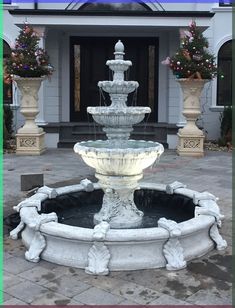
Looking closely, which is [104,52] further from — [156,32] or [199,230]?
[199,230]

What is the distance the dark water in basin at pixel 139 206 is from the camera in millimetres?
5996

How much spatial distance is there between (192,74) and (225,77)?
11.7ft

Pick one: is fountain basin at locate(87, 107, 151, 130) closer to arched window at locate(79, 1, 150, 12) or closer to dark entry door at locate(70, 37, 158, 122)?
dark entry door at locate(70, 37, 158, 122)

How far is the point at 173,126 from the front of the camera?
42.0ft

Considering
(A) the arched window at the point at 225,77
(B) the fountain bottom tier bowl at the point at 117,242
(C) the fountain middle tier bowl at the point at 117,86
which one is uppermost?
(A) the arched window at the point at 225,77

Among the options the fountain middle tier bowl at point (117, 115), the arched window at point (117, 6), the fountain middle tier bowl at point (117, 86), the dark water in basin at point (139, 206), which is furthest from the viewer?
the arched window at point (117, 6)

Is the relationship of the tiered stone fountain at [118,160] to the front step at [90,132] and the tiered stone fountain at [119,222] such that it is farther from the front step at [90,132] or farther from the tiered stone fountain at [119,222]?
the front step at [90,132]

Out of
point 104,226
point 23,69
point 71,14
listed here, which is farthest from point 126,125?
point 71,14

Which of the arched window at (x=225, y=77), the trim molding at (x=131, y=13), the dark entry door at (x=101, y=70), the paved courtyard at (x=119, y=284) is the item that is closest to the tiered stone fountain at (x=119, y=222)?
the paved courtyard at (x=119, y=284)

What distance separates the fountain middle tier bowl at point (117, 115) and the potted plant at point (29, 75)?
6270 millimetres

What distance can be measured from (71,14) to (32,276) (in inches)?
348

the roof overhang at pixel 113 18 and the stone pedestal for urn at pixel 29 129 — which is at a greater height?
the roof overhang at pixel 113 18

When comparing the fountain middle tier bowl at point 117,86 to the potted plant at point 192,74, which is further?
the potted plant at point 192,74

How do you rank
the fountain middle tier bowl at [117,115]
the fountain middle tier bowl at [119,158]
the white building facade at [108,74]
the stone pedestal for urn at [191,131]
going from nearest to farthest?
the fountain middle tier bowl at [119,158]
the fountain middle tier bowl at [117,115]
the stone pedestal for urn at [191,131]
the white building facade at [108,74]
